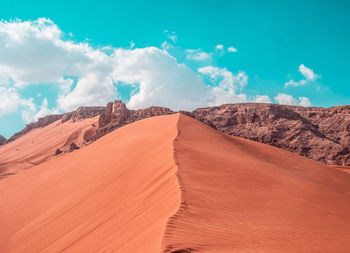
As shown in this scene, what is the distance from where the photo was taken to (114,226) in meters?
5.12

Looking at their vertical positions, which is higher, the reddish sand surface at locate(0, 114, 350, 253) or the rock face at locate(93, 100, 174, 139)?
the rock face at locate(93, 100, 174, 139)

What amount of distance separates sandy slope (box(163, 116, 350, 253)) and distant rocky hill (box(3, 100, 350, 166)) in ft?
45.4

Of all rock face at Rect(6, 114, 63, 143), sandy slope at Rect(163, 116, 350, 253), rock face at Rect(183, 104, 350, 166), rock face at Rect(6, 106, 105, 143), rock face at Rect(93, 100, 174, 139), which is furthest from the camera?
rock face at Rect(6, 114, 63, 143)

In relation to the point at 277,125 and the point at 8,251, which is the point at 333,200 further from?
the point at 277,125

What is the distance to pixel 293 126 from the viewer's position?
2166 centimetres

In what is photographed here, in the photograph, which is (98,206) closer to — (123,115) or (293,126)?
(293,126)

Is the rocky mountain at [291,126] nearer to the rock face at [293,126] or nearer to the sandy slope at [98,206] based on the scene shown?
the rock face at [293,126]

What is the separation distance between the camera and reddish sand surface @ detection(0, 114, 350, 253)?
12.3ft

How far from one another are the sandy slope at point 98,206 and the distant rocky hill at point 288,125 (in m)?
11.3

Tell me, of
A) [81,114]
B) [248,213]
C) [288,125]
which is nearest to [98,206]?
[248,213]

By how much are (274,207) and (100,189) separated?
5069mm

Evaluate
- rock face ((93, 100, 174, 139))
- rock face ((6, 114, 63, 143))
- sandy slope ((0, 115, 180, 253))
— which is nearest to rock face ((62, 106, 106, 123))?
rock face ((6, 114, 63, 143))

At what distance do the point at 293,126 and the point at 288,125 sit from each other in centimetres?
36

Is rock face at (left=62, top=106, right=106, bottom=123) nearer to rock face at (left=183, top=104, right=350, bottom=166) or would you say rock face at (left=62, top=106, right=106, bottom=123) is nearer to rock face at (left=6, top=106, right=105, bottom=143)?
rock face at (left=6, top=106, right=105, bottom=143)
